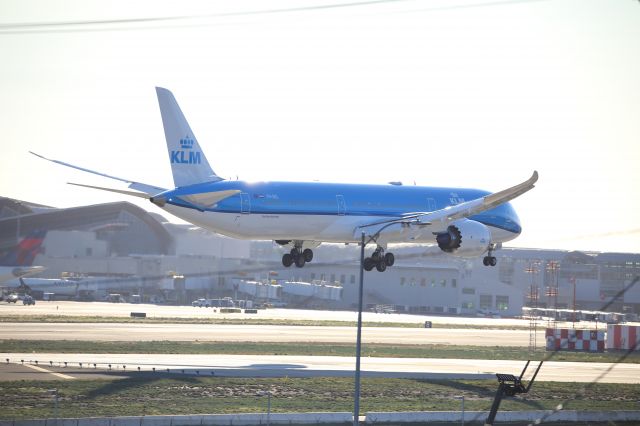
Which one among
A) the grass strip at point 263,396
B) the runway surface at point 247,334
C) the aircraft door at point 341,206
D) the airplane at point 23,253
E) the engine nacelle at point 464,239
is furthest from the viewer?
the airplane at point 23,253

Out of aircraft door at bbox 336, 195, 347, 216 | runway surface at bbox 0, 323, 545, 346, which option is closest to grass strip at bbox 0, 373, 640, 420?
aircraft door at bbox 336, 195, 347, 216

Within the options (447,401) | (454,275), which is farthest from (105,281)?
(447,401)

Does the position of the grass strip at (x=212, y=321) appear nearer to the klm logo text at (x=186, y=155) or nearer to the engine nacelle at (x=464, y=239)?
the engine nacelle at (x=464, y=239)

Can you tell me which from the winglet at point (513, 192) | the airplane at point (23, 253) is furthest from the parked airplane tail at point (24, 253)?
the winglet at point (513, 192)

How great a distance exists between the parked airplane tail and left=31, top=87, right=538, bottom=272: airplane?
66053 millimetres

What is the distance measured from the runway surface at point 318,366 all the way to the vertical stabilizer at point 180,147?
39.7 feet

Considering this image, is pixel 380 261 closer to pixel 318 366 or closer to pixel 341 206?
pixel 341 206

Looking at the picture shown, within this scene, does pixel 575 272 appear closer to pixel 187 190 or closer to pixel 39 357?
pixel 187 190

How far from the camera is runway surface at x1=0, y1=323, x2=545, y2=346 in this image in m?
64.9

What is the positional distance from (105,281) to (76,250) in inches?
431

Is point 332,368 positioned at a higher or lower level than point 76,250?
lower

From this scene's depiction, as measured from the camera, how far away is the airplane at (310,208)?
5831cm

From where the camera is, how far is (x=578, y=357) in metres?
65.2

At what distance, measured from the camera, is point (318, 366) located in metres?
51.6
